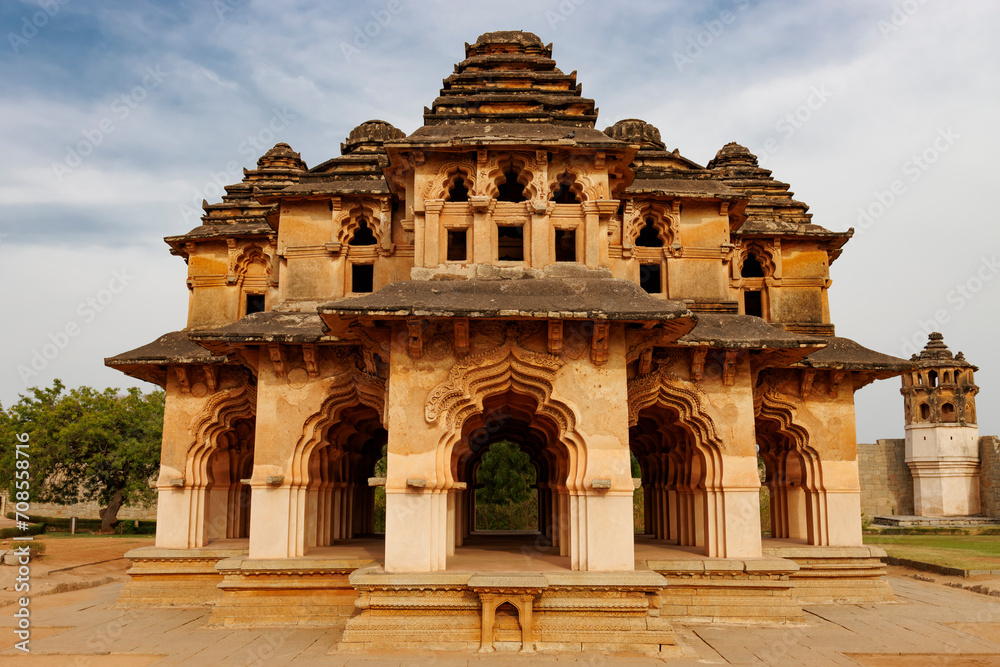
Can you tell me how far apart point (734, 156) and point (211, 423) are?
1402cm

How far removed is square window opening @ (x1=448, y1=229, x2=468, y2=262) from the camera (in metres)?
12.6

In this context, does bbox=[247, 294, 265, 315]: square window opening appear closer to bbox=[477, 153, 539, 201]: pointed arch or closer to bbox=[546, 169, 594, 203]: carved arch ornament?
bbox=[477, 153, 539, 201]: pointed arch

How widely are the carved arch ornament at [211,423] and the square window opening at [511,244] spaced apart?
18.9ft

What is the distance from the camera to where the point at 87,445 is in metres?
34.4

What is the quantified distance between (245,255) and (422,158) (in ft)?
22.6

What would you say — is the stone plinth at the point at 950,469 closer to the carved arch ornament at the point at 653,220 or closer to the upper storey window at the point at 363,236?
the carved arch ornament at the point at 653,220

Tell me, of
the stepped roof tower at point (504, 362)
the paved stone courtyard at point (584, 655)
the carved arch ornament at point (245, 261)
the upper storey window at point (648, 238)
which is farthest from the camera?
the carved arch ornament at point (245, 261)

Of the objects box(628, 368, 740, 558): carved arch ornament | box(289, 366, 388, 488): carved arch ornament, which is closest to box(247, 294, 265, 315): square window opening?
box(289, 366, 388, 488): carved arch ornament

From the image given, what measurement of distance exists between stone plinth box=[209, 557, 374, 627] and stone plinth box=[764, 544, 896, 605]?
8.01m

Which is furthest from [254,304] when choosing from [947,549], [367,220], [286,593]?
[947,549]

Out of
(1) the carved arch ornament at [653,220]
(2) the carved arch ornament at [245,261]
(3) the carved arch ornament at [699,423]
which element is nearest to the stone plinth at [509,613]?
(3) the carved arch ornament at [699,423]

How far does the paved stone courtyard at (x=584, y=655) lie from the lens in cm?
960

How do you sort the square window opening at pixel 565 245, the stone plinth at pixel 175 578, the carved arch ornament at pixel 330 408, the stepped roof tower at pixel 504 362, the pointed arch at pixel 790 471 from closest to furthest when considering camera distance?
the stepped roof tower at pixel 504 362 → the carved arch ornament at pixel 330 408 → the square window opening at pixel 565 245 → the stone plinth at pixel 175 578 → the pointed arch at pixel 790 471

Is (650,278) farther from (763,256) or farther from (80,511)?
(80,511)
